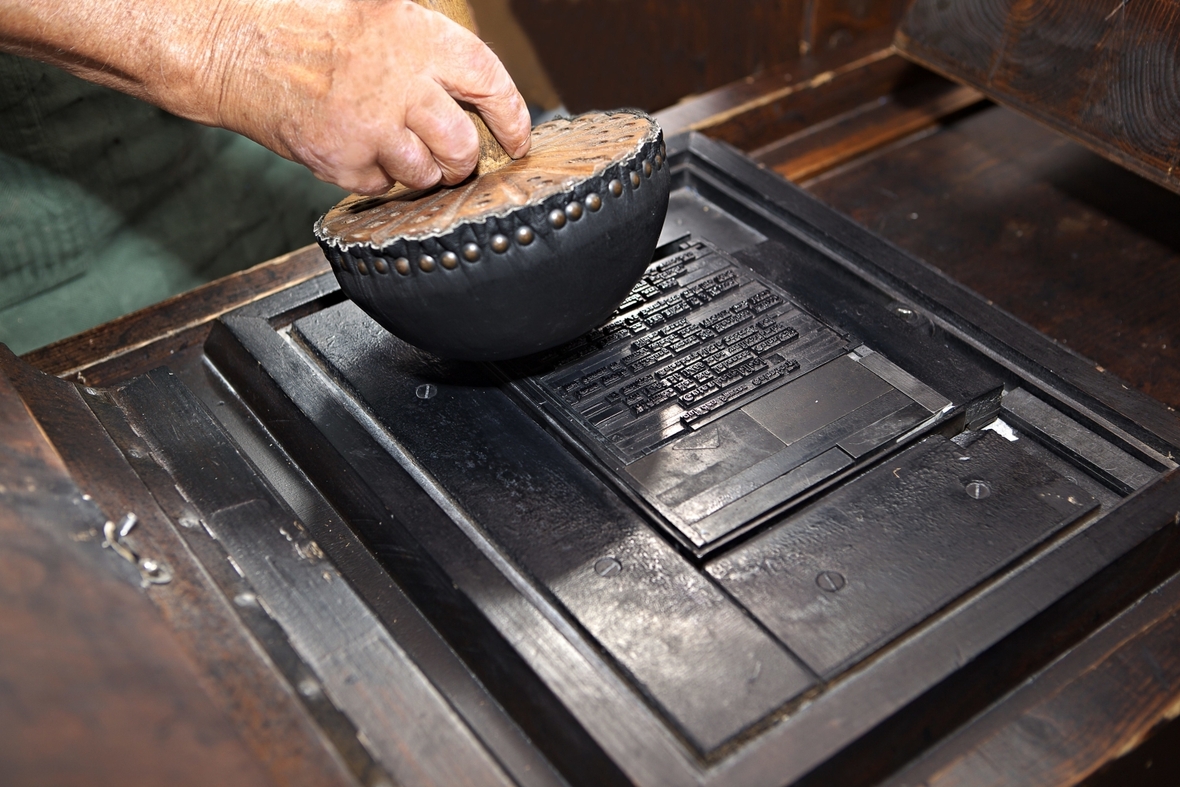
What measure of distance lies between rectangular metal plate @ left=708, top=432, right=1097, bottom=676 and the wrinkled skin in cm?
48

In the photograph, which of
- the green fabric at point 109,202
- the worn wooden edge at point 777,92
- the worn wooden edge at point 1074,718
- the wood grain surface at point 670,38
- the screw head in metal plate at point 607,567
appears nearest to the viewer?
the worn wooden edge at point 1074,718

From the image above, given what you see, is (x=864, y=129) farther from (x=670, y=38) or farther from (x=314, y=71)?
(x=314, y=71)

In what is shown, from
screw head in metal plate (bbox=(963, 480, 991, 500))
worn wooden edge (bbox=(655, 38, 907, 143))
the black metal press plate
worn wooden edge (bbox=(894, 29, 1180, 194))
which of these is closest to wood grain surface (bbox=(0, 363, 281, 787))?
the black metal press plate

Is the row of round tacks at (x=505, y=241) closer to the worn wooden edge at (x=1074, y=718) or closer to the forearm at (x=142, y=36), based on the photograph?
the forearm at (x=142, y=36)

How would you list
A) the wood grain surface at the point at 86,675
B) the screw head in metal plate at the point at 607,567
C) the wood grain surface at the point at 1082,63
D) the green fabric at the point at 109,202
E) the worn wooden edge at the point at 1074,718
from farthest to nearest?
1. the green fabric at the point at 109,202
2. the wood grain surface at the point at 1082,63
3. the screw head in metal plate at the point at 607,567
4. the worn wooden edge at the point at 1074,718
5. the wood grain surface at the point at 86,675

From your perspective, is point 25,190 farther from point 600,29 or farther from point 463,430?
point 600,29

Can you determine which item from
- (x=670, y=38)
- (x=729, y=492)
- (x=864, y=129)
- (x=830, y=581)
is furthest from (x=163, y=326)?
(x=670, y=38)

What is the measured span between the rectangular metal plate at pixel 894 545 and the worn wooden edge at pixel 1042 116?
522mm

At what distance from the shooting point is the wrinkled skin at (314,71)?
0.91 metres

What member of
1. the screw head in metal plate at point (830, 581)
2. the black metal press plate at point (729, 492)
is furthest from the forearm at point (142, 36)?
the screw head in metal plate at point (830, 581)

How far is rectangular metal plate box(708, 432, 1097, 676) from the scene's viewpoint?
2.82ft

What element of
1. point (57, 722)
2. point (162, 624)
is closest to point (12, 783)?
point (57, 722)

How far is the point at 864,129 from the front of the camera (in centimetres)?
173

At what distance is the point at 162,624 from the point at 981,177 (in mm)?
1400
